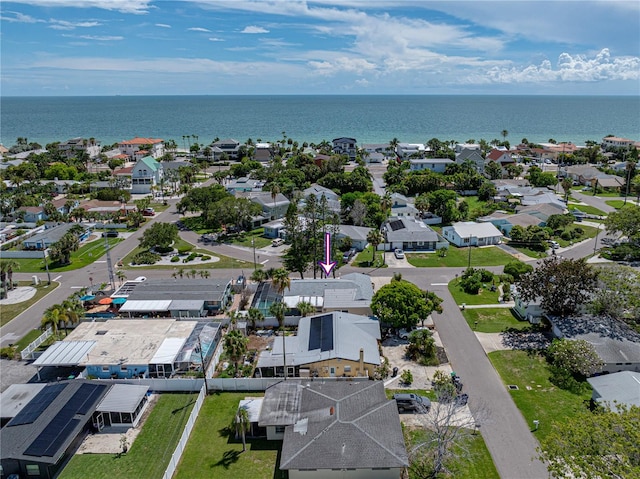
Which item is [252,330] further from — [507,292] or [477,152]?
[477,152]

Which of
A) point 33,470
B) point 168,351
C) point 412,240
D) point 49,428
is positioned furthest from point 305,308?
point 412,240

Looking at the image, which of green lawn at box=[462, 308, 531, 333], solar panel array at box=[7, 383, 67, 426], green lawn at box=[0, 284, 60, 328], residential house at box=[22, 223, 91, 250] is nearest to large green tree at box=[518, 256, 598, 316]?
green lawn at box=[462, 308, 531, 333]

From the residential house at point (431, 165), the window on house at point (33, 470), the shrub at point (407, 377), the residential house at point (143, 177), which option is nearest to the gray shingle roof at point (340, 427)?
the shrub at point (407, 377)

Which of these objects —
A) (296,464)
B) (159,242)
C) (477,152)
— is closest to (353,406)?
(296,464)

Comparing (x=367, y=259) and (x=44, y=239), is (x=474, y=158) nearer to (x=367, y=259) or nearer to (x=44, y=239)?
(x=367, y=259)

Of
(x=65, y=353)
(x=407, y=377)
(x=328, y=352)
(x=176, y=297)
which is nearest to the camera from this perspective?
(x=407, y=377)

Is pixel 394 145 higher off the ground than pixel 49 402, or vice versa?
pixel 394 145
